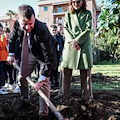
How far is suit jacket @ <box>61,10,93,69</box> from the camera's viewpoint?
3406 mm

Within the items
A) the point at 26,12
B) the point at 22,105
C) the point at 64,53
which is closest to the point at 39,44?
the point at 26,12

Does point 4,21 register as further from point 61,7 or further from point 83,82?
point 83,82

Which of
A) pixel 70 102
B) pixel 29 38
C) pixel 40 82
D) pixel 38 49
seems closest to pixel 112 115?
pixel 70 102

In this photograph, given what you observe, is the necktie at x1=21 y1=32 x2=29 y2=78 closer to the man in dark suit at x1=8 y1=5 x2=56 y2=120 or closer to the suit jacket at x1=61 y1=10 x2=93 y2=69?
the man in dark suit at x1=8 y1=5 x2=56 y2=120

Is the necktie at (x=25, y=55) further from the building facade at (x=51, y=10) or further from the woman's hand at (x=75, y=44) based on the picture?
the building facade at (x=51, y=10)

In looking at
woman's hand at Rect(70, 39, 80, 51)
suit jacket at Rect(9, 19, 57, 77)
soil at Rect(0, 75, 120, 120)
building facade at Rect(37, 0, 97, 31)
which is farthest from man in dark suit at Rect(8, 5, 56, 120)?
building facade at Rect(37, 0, 97, 31)

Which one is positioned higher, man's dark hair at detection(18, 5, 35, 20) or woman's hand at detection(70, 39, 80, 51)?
man's dark hair at detection(18, 5, 35, 20)

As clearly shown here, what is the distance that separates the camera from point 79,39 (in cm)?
336

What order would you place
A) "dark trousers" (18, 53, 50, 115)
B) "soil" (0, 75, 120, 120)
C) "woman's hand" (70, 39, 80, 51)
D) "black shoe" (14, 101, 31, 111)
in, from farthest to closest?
"woman's hand" (70, 39, 80, 51), "black shoe" (14, 101, 31, 111), "soil" (0, 75, 120, 120), "dark trousers" (18, 53, 50, 115)

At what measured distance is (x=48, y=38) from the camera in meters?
2.49

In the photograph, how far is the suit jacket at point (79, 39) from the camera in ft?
11.2

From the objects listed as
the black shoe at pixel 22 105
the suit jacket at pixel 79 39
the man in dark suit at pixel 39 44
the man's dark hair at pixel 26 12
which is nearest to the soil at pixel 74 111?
the black shoe at pixel 22 105

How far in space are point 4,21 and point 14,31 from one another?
49617 millimetres

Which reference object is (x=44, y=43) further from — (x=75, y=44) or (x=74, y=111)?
(x=74, y=111)
